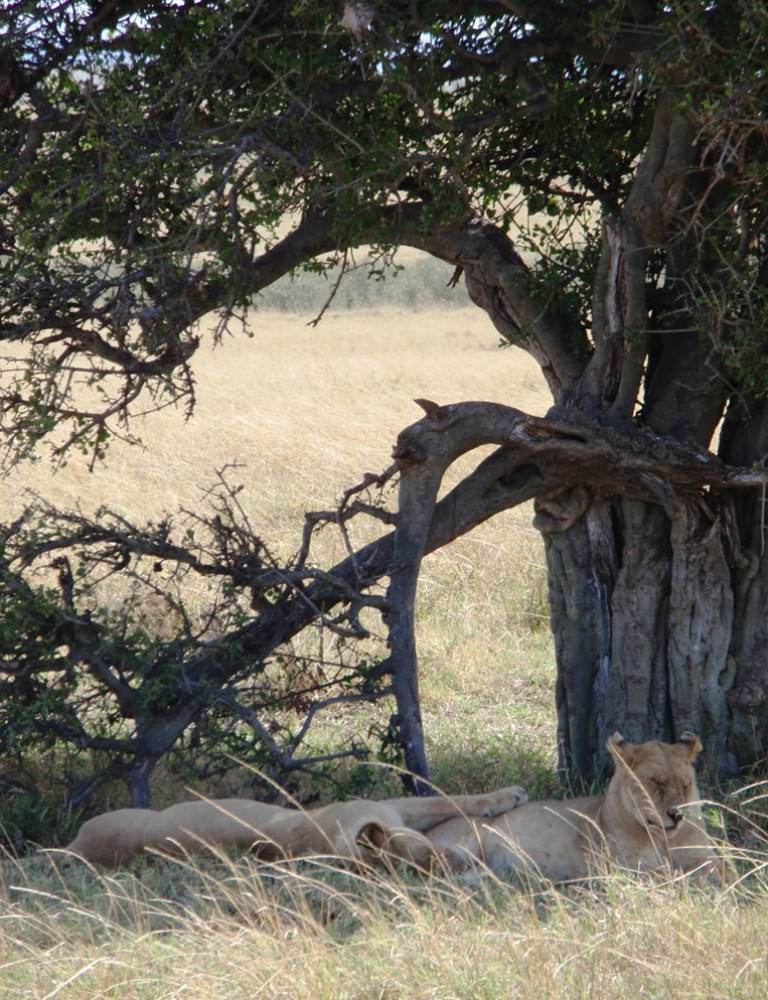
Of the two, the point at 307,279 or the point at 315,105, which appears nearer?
the point at 315,105

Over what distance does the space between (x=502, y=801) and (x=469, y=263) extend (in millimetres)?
2944

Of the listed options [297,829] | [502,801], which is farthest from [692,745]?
[297,829]

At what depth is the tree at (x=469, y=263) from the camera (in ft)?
20.2

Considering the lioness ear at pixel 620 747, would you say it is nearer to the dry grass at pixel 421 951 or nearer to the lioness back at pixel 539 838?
the lioness back at pixel 539 838

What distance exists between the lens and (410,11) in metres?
6.15

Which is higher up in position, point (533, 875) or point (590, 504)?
point (590, 504)

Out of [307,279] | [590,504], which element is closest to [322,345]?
[307,279]

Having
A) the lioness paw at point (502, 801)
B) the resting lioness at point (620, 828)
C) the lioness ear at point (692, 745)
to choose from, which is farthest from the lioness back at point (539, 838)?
the lioness ear at point (692, 745)

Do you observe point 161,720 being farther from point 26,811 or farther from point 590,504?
point 590,504

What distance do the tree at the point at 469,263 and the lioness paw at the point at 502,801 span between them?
2.51 feet

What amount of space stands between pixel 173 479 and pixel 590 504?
8.04 m

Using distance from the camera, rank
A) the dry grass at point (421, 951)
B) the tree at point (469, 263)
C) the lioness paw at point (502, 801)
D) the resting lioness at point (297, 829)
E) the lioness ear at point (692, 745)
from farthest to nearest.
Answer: the tree at point (469, 263) → the lioness paw at point (502, 801) → the lioness ear at point (692, 745) → the resting lioness at point (297, 829) → the dry grass at point (421, 951)

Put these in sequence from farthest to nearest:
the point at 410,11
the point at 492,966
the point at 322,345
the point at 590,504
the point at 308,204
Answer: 1. the point at 322,345
2. the point at 590,504
3. the point at 308,204
4. the point at 410,11
5. the point at 492,966

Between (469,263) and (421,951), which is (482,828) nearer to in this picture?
(421,951)
